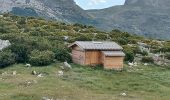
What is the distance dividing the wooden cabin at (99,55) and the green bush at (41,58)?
3072 mm

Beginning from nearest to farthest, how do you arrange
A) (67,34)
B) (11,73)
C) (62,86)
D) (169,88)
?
(62,86) → (169,88) → (11,73) → (67,34)

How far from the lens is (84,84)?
1746 inches

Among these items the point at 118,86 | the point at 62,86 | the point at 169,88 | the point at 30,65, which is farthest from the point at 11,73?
the point at 169,88

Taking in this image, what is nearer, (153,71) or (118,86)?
(118,86)

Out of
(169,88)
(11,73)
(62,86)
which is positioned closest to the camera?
(62,86)


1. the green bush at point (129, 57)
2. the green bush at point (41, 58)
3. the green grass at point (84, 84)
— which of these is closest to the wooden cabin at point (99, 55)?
the green grass at point (84, 84)

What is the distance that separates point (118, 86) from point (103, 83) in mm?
1466

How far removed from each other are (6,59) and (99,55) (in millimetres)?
10357

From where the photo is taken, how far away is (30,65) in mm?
53000

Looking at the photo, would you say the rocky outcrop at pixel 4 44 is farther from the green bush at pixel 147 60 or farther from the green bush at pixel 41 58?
the green bush at pixel 147 60

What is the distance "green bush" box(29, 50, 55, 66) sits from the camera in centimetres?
A: 5279

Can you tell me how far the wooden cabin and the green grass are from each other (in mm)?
1345

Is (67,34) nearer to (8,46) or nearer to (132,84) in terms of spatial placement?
(8,46)

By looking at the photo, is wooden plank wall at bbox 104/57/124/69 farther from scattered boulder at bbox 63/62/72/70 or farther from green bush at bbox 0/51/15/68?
green bush at bbox 0/51/15/68
